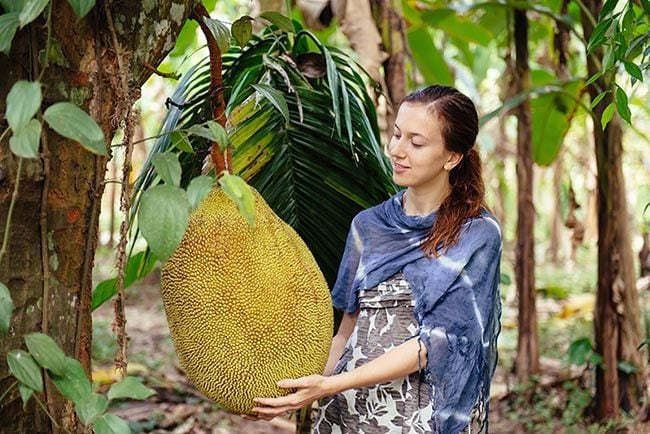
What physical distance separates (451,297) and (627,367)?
5.89 ft

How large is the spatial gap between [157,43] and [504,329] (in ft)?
14.0

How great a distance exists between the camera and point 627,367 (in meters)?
2.94

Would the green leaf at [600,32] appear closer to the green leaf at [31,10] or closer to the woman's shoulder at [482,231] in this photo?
the woman's shoulder at [482,231]

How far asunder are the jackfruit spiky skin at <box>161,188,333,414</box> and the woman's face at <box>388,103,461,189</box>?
32cm

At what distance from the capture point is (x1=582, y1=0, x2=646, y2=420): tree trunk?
289 cm

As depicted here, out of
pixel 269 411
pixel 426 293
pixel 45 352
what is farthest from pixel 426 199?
pixel 45 352

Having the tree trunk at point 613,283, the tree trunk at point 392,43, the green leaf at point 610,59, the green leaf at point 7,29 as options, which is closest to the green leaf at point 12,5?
the green leaf at point 7,29

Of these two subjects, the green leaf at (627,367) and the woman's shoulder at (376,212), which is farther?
the green leaf at (627,367)

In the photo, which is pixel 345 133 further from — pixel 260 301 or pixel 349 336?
pixel 260 301

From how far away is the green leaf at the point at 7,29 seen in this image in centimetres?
84

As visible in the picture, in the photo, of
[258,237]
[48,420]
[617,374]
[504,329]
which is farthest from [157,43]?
[504,329]

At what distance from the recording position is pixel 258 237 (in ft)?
3.85

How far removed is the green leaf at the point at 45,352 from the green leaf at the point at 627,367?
8.15ft

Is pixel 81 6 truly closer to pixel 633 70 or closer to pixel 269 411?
pixel 269 411
